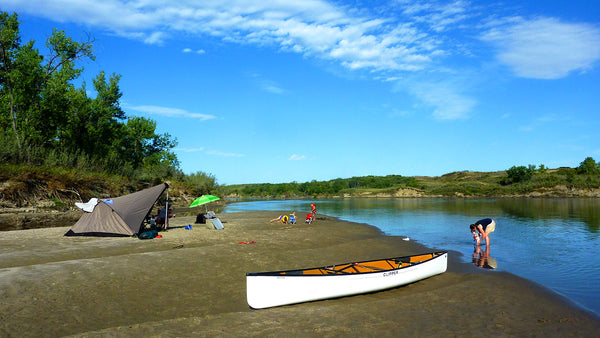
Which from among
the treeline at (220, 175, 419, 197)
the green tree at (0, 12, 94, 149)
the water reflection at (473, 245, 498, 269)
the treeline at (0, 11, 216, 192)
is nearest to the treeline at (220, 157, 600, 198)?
the treeline at (220, 175, 419, 197)

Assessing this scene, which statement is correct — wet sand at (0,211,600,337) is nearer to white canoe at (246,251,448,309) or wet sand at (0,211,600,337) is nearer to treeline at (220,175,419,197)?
white canoe at (246,251,448,309)

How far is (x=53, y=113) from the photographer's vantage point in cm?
3566

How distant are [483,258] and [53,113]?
130ft

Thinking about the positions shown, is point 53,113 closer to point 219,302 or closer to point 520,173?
point 219,302

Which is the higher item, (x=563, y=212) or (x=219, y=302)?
(x=563, y=212)

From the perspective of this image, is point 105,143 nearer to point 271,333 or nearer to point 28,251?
point 28,251

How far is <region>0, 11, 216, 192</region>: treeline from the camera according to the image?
32.0 m

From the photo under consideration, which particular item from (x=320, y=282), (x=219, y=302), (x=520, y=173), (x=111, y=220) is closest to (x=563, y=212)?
(x=320, y=282)

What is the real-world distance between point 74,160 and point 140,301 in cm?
3306

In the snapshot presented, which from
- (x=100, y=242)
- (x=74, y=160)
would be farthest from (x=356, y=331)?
(x=74, y=160)

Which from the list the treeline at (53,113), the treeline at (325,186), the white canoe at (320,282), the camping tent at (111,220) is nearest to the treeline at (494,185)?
the treeline at (325,186)

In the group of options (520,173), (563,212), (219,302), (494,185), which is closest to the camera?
(219,302)

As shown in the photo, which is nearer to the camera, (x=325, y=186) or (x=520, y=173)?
(x=520, y=173)

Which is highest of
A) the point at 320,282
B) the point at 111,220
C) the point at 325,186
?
the point at 325,186
